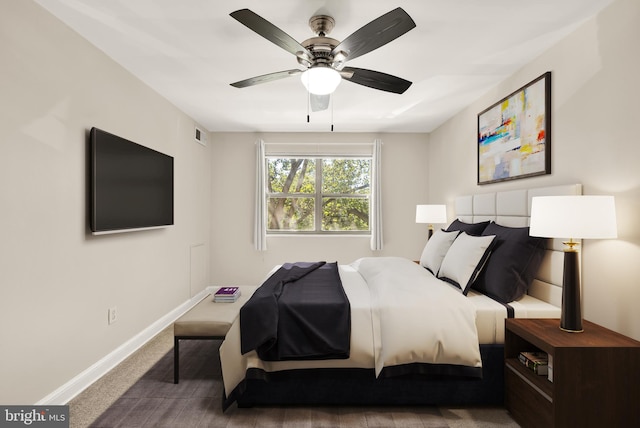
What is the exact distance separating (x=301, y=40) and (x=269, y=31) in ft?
2.19

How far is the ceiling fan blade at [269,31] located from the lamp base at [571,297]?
1916 millimetres

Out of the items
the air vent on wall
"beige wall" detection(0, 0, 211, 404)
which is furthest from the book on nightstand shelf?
the air vent on wall

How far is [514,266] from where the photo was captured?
7.34 ft

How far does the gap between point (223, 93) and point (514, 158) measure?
2867mm

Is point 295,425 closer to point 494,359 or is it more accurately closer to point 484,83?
point 494,359

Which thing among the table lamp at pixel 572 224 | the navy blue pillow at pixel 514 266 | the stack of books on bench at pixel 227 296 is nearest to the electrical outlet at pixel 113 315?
the stack of books on bench at pixel 227 296

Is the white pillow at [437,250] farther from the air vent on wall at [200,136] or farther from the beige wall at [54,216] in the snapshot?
the air vent on wall at [200,136]

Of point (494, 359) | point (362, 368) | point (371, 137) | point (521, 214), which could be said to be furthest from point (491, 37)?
point (371, 137)

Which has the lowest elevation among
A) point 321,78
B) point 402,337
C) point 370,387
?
point 370,387

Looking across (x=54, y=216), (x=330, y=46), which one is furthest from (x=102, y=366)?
(x=330, y=46)

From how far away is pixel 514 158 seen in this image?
9.23 ft

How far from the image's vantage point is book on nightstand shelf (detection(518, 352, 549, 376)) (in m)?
1.81

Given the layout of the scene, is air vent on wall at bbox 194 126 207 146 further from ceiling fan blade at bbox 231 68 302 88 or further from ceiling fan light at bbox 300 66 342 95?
ceiling fan light at bbox 300 66 342 95

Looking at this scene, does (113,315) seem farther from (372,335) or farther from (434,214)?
(434,214)
